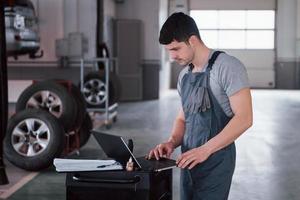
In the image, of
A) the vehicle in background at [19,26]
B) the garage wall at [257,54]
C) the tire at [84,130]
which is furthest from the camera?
the garage wall at [257,54]

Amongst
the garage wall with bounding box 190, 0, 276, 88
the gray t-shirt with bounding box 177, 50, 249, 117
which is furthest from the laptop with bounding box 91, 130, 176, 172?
the garage wall with bounding box 190, 0, 276, 88

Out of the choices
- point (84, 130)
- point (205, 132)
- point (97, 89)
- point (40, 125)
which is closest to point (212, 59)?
point (205, 132)

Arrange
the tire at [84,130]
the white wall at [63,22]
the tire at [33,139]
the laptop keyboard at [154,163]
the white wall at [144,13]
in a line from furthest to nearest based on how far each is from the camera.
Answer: the white wall at [144,13]
the white wall at [63,22]
the tire at [84,130]
the tire at [33,139]
the laptop keyboard at [154,163]

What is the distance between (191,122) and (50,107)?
4.32 metres

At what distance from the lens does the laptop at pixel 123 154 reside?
1.88m

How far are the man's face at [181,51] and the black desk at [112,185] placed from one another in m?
0.44

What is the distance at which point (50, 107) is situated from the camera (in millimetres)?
6195

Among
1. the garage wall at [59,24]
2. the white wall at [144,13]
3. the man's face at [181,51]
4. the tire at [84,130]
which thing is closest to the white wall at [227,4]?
the white wall at [144,13]

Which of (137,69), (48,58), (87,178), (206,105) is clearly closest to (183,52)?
(206,105)

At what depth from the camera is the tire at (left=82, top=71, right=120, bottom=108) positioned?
31.4 ft

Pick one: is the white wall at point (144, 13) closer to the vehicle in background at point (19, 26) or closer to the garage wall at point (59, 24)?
the garage wall at point (59, 24)

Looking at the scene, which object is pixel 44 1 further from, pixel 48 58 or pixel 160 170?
pixel 160 170

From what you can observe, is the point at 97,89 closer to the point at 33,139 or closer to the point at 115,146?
the point at 33,139

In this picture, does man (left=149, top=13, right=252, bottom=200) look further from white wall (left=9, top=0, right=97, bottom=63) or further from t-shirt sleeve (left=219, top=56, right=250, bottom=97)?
white wall (left=9, top=0, right=97, bottom=63)
